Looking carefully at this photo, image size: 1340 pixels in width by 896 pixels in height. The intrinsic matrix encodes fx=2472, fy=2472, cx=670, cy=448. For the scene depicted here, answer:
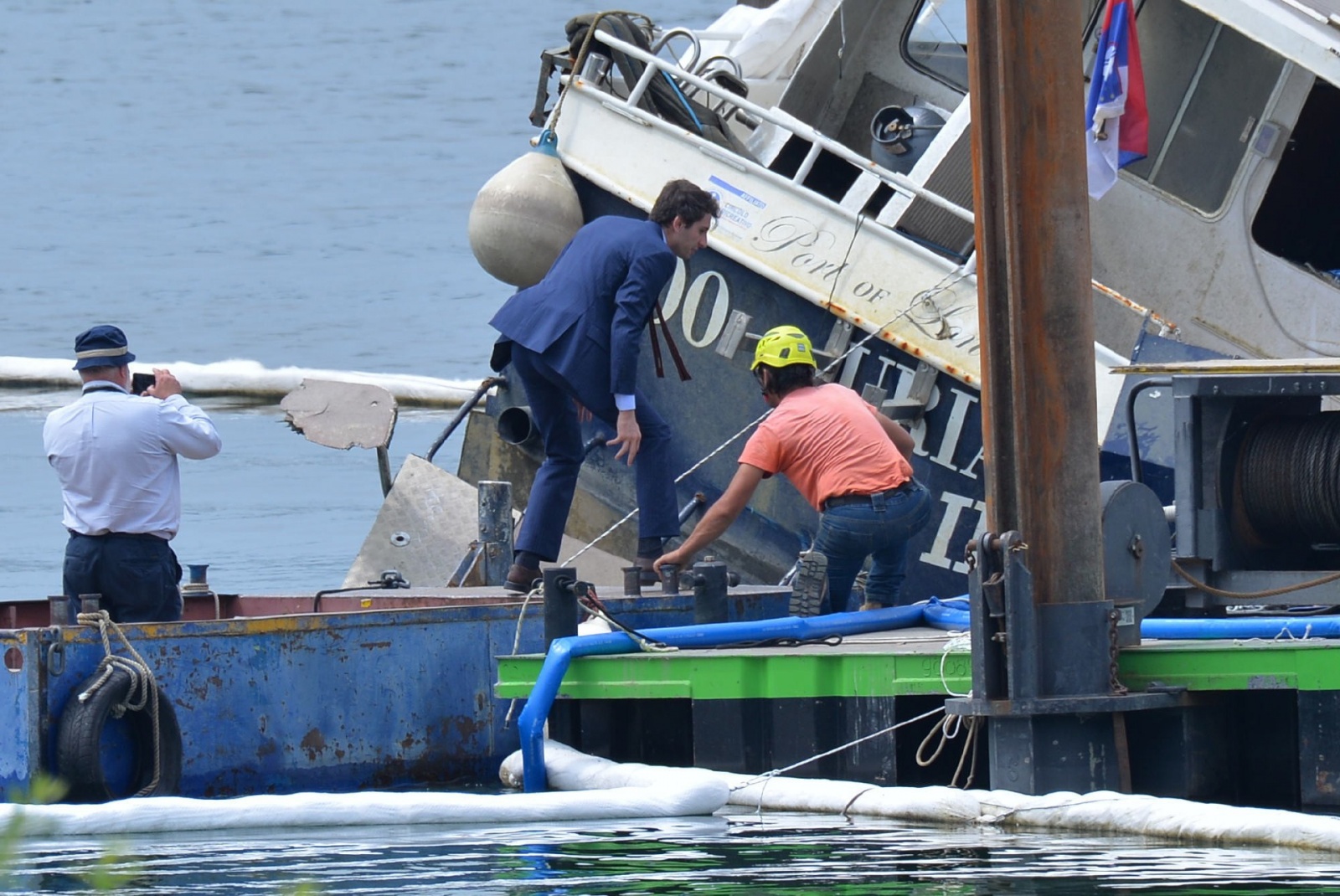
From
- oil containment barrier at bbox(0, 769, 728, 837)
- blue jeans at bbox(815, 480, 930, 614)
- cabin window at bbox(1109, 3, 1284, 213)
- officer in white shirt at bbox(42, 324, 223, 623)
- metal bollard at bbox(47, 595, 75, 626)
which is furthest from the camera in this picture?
cabin window at bbox(1109, 3, 1284, 213)

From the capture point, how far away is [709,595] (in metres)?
8.63

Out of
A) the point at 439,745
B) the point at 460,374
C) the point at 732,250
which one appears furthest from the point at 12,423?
the point at 439,745

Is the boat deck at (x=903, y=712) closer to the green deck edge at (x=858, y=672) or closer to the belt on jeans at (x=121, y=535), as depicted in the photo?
the green deck edge at (x=858, y=672)

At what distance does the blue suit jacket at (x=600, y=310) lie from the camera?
9.09 m

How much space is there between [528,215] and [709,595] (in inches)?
144

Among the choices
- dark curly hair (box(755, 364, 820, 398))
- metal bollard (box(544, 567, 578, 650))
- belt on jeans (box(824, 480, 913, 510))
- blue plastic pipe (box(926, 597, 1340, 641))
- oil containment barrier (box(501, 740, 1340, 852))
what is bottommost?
oil containment barrier (box(501, 740, 1340, 852))

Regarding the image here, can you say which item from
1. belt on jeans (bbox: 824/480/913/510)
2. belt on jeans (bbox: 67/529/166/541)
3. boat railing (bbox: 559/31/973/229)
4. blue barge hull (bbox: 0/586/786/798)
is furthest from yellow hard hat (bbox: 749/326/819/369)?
boat railing (bbox: 559/31/973/229)

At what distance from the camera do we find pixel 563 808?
7.28m

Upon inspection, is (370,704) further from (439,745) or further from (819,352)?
(819,352)

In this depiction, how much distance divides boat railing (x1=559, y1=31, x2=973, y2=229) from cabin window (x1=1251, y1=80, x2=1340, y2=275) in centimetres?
172

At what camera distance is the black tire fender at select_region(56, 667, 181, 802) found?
755cm

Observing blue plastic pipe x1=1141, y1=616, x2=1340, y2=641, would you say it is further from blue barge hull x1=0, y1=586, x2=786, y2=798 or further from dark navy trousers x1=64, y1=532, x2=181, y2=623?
dark navy trousers x1=64, y1=532, x2=181, y2=623

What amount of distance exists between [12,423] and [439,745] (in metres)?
26.5

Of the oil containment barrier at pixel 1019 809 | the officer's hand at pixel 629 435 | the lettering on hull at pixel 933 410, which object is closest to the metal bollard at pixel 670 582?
the officer's hand at pixel 629 435
